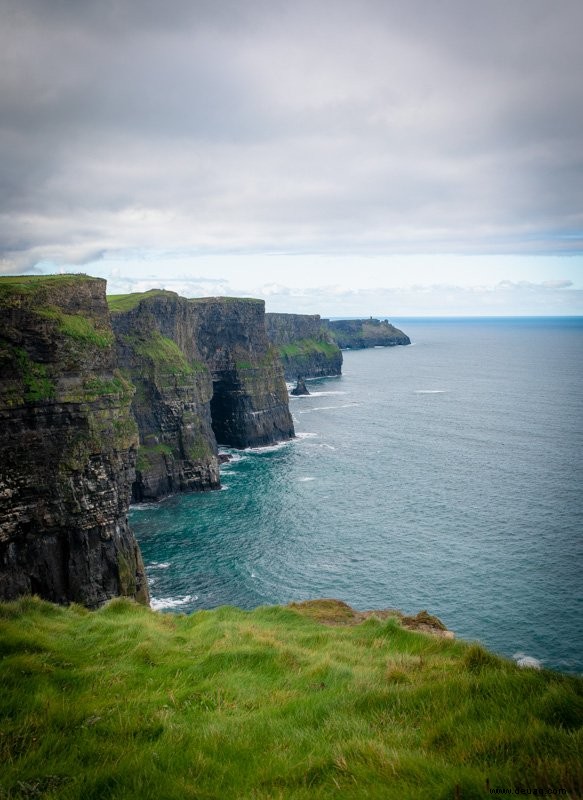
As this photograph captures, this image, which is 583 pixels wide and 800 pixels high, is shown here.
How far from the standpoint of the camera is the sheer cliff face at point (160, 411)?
76.9 meters

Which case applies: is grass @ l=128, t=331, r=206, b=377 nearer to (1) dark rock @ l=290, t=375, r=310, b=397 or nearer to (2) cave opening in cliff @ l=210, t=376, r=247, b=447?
(2) cave opening in cliff @ l=210, t=376, r=247, b=447

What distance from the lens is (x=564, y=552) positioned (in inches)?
2071

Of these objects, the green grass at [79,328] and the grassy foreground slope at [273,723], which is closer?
the grassy foreground slope at [273,723]

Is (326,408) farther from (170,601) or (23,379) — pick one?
(23,379)

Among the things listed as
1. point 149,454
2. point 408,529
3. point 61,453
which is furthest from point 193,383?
point 61,453

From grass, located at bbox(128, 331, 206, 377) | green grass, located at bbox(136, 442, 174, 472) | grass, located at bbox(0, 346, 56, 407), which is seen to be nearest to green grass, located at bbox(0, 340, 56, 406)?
grass, located at bbox(0, 346, 56, 407)

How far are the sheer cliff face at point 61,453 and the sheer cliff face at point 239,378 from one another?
58826 mm

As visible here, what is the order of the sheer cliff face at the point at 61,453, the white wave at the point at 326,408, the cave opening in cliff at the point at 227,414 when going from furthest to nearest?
the white wave at the point at 326,408 < the cave opening in cliff at the point at 227,414 < the sheer cliff face at the point at 61,453

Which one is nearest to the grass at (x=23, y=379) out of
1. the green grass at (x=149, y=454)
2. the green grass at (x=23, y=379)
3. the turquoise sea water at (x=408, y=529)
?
the green grass at (x=23, y=379)

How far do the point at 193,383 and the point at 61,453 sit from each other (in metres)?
41.4

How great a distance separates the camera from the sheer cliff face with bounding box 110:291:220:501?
252 feet

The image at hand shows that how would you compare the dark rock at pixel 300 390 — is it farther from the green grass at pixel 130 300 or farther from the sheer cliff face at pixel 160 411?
the sheer cliff face at pixel 160 411

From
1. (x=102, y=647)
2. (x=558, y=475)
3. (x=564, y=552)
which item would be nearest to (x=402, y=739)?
(x=102, y=647)

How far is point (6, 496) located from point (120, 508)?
9015 millimetres
